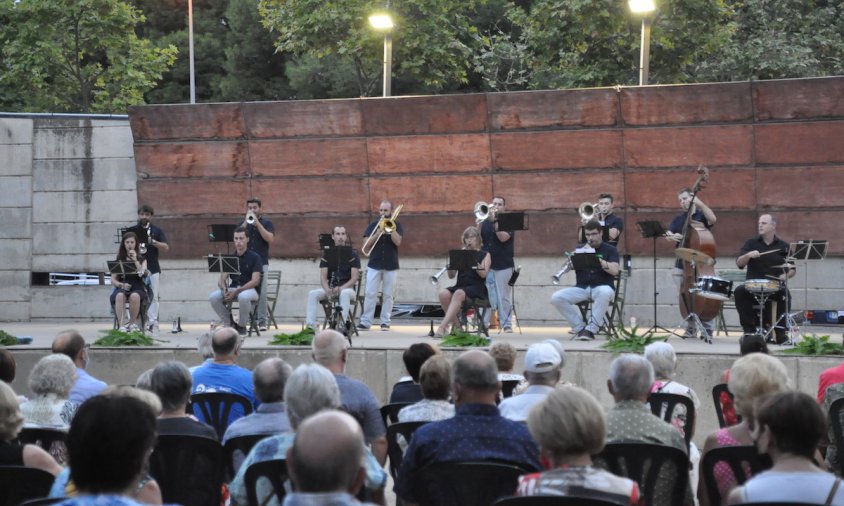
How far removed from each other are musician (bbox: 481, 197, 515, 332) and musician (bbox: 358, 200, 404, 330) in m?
1.33

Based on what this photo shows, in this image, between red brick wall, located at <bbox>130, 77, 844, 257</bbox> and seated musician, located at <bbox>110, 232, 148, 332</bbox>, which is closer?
seated musician, located at <bbox>110, 232, 148, 332</bbox>

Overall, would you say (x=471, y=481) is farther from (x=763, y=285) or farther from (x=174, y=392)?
(x=763, y=285)

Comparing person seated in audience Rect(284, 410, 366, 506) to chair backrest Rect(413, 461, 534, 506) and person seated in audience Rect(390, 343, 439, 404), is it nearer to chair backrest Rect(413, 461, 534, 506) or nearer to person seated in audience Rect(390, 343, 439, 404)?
chair backrest Rect(413, 461, 534, 506)

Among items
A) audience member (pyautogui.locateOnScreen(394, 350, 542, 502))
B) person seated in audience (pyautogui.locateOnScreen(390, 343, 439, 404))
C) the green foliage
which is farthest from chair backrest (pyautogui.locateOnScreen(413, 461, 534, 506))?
A: the green foliage

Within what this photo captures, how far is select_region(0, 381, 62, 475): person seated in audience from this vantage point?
4.91 m

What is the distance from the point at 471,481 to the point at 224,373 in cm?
287

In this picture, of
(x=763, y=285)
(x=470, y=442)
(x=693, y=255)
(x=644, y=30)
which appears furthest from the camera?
(x=644, y=30)

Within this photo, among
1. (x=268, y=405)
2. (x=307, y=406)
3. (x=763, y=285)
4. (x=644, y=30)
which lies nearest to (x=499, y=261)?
(x=763, y=285)

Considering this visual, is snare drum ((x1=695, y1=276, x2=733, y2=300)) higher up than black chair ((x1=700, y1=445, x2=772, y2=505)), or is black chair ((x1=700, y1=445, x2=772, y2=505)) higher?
snare drum ((x1=695, y1=276, x2=733, y2=300))

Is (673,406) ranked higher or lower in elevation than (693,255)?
lower

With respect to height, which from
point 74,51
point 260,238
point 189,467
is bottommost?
point 189,467

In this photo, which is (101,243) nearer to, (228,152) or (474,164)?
(228,152)

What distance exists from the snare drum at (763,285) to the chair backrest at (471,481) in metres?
8.23

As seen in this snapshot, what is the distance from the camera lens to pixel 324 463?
3168 millimetres
